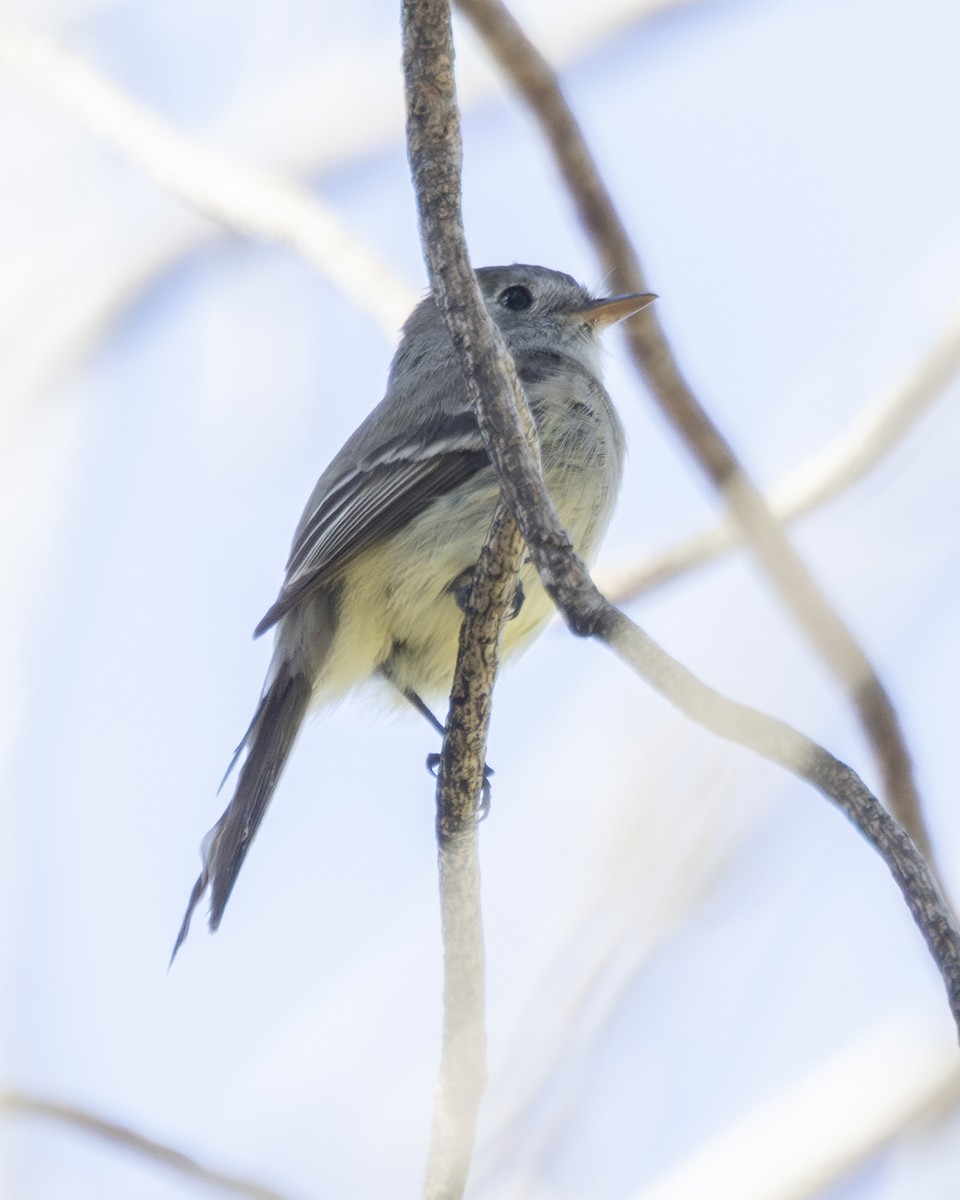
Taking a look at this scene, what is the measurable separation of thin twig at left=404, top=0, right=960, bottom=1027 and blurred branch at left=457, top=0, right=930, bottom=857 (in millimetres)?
835

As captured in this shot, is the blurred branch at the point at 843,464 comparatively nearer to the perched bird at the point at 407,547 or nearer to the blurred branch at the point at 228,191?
the perched bird at the point at 407,547

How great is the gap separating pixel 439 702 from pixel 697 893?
1.15m

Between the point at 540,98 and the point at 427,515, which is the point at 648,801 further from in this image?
the point at 540,98

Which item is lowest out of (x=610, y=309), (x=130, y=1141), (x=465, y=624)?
(x=130, y=1141)

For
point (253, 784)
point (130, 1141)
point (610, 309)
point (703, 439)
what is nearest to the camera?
point (130, 1141)

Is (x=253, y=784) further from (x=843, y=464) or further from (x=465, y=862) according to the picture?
(x=843, y=464)

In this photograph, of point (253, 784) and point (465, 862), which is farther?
point (253, 784)

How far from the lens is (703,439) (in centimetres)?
280

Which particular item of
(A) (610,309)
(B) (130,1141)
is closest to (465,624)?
(B) (130,1141)

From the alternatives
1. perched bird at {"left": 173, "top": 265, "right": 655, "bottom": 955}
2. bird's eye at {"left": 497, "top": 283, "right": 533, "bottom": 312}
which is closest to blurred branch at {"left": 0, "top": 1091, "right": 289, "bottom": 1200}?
perched bird at {"left": 173, "top": 265, "right": 655, "bottom": 955}

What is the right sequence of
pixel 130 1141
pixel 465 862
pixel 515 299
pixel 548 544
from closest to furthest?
pixel 548 544
pixel 130 1141
pixel 465 862
pixel 515 299

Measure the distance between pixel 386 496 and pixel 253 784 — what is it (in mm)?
737

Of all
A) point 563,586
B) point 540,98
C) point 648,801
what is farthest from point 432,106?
point 648,801

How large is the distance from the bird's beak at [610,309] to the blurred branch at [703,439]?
0.47m
